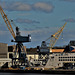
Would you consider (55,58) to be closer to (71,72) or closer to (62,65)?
(62,65)

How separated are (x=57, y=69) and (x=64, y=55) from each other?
1399 centimetres

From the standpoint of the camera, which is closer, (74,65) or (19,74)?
(19,74)

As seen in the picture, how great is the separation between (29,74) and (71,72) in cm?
2488

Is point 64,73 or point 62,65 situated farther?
point 62,65

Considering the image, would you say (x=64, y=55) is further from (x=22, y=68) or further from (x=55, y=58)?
(x=22, y=68)

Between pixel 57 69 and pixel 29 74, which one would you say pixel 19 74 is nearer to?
pixel 29 74

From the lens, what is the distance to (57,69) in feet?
593

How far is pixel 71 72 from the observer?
171m

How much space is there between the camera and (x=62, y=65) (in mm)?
188250

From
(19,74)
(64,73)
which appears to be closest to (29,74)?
(19,74)

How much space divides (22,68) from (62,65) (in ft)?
88.1

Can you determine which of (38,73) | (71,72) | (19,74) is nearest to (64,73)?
(71,72)

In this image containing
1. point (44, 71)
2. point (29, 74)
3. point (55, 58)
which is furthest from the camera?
point (55, 58)

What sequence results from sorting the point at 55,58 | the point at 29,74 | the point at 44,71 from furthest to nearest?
the point at 55,58 < the point at 44,71 < the point at 29,74
